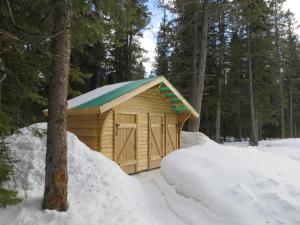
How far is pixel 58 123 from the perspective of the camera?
16.5 feet

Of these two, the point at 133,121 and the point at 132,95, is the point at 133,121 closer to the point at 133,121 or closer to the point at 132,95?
the point at 133,121

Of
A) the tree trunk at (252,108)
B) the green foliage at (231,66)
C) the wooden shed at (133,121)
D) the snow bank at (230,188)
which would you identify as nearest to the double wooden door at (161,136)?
the wooden shed at (133,121)

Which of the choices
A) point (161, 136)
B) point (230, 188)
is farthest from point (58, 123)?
point (161, 136)

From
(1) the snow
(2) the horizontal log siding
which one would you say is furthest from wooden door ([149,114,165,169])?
(1) the snow

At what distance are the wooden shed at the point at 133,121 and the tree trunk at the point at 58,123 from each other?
3.13 m

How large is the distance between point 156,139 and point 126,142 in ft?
6.11

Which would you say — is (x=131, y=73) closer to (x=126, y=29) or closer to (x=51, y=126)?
(x=126, y=29)

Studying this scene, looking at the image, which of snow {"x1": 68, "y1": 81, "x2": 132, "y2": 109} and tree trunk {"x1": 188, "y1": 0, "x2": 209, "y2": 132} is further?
tree trunk {"x1": 188, "y1": 0, "x2": 209, "y2": 132}

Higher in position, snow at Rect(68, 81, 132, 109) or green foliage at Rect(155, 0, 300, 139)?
green foliage at Rect(155, 0, 300, 139)

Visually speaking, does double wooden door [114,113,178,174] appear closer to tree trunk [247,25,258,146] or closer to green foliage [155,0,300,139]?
green foliage [155,0,300,139]

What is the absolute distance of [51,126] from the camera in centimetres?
500

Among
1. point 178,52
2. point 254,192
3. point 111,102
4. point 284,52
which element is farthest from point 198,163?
point 284,52

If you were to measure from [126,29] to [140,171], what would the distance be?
5.34 m

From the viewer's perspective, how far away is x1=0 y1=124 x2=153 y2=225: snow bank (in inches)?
191
